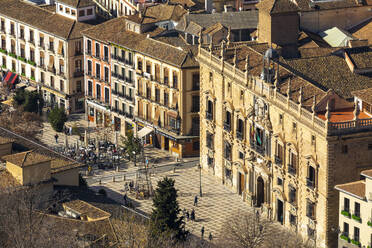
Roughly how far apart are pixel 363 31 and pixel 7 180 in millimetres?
61155

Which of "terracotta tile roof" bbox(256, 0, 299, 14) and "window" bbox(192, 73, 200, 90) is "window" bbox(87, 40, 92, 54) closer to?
"window" bbox(192, 73, 200, 90)

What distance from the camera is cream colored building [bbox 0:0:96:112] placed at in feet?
627

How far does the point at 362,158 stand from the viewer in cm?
13825

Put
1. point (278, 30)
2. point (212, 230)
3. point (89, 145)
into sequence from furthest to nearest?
point (89, 145)
point (278, 30)
point (212, 230)

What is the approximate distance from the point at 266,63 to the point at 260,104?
5.59 metres

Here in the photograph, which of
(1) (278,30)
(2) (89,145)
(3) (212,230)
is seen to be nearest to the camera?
(3) (212,230)

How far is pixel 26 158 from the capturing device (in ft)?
446

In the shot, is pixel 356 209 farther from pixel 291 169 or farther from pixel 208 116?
pixel 208 116

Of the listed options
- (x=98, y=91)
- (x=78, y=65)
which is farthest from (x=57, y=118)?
(x=78, y=65)

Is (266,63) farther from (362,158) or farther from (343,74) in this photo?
(362,158)

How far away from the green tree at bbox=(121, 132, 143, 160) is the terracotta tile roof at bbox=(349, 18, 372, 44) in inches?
1291

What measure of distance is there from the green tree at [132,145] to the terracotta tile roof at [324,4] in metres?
28.4

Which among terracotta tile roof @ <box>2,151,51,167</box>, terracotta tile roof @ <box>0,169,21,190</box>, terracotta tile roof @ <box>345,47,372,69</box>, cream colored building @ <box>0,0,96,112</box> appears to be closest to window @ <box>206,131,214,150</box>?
terracotta tile roof @ <box>345,47,372,69</box>

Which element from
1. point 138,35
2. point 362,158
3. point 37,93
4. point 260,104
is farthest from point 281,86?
point 37,93
